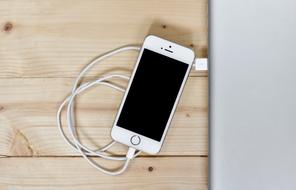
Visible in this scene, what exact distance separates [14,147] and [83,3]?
0.26 meters

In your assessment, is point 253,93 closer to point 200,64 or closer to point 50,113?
point 200,64

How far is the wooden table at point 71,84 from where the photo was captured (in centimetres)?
60

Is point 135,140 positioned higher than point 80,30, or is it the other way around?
point 80,30

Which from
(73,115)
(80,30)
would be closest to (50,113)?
(73,115)

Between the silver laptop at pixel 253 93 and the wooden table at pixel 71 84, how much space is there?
0.28ft

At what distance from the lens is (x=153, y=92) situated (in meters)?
0.58

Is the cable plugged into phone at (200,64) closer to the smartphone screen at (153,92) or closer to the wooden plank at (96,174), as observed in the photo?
the smartphone screen at (153,92)

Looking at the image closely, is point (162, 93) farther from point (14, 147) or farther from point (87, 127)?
point (14, 147)

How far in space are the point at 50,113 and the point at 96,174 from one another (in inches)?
4.9

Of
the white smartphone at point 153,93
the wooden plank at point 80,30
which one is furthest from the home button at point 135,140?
the wooden plank at point 80,30

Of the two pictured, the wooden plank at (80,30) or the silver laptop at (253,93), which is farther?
the wooden plank at (80,30)

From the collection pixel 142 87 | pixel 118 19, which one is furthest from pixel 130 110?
pixel 118 19

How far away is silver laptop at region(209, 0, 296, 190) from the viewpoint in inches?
19.8

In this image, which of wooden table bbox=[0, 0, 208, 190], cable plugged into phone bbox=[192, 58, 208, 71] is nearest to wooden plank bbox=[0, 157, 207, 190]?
wooden table bbox=[0, 0, 208, 190]
